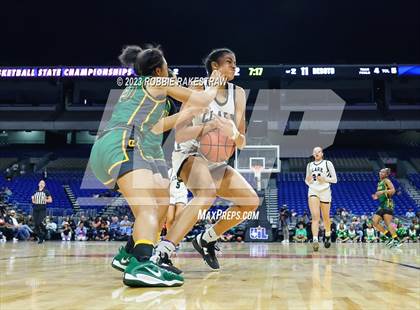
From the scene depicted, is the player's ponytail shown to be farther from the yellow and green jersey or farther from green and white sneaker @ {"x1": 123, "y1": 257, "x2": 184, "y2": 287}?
green and white sneaker @ {"x1": 123, "y1": 257, "x2": 184, "y2": 287}

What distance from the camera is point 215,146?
333 centimetres

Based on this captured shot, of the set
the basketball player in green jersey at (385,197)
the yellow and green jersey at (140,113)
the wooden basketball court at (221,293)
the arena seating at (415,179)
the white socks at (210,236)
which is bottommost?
the wooden basketball court at (221,293)

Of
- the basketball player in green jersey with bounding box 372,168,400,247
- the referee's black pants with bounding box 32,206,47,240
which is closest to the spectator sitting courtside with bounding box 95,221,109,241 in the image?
the referee's black pants with bounding box 32,206,47,240

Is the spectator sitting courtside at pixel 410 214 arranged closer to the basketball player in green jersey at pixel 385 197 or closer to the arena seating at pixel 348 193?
the arena seating at pixel 348 193

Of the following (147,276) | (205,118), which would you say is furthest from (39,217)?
(147,276)

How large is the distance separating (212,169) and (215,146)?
0.17 m

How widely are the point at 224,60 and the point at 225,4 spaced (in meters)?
15.1

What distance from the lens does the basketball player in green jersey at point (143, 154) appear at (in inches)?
96.0

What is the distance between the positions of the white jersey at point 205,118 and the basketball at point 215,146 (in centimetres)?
5

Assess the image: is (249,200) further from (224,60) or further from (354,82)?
(354,82)

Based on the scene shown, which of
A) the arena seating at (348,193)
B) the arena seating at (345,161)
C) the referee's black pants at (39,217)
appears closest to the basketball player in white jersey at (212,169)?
the referee's black pants at (39,217)

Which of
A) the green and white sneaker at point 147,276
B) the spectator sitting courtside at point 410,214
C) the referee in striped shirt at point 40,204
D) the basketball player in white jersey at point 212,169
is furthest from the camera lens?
the spectator sitting courtside at point 410,214

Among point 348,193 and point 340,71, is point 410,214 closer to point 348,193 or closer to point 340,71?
point 348,193

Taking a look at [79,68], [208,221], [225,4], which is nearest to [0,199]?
[79,68]
